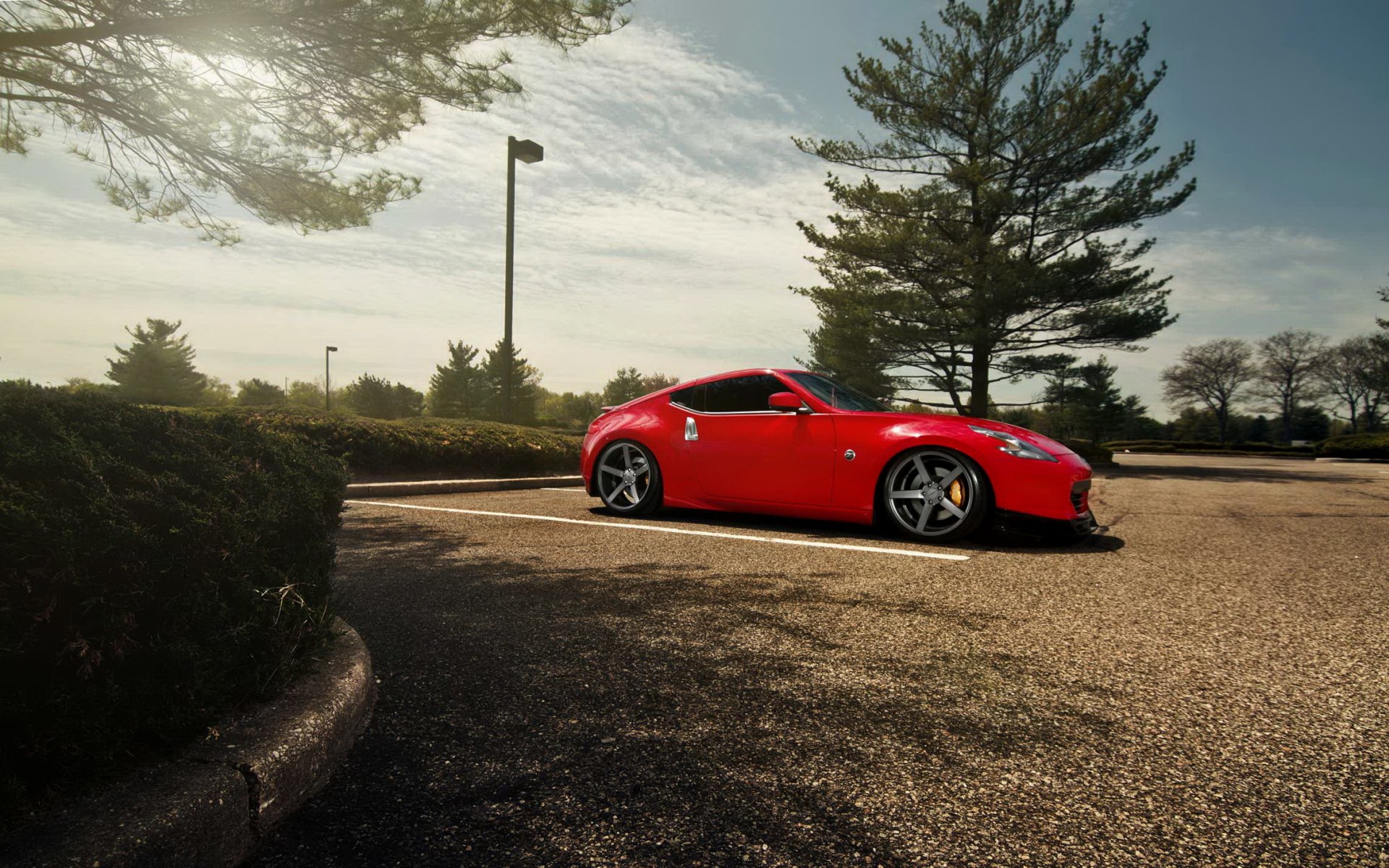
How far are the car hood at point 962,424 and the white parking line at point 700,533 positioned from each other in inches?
39.5

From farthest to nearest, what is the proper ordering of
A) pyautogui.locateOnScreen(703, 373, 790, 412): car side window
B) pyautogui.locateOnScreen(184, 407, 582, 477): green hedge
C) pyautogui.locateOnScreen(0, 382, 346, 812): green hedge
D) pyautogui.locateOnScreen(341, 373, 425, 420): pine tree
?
pyautogui.locateOnScreen(341, 373, 425, 420): pine tree, pyautogui.locateOnScreen(184, 407, 582, 477): green hedge, pyautogui.locateOnScreen(703, 373, 790, 412): car side window, pyautogui.locateOnScreen(0, 382, 346, 812): green hedge

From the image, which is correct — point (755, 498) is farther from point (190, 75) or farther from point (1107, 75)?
point (1107, 75)

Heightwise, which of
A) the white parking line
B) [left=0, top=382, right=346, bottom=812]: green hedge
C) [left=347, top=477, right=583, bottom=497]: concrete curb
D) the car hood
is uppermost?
the car hood

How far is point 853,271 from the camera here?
70.8ft

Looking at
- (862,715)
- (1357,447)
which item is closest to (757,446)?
(862,715)

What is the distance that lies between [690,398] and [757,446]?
2.85 feet

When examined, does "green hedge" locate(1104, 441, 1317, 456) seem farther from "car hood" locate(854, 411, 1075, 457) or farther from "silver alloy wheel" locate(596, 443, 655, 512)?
"silver alloy wheel" locate(596, 443, 655, 512)

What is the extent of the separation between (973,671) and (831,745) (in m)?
0.86

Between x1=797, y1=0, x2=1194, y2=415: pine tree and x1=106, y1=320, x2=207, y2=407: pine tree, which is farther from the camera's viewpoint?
x1=106, y1=320, x2=207, y2=407: pine tree

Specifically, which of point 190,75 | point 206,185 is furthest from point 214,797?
point 206,185

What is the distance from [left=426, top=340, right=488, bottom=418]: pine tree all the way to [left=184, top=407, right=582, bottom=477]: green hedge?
37.6 metres

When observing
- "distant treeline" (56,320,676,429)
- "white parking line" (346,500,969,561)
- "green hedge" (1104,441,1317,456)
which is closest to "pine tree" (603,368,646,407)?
"distant treeline" (56,320,676,429)

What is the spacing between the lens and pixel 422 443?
409 inches

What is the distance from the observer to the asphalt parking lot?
1613 mm
